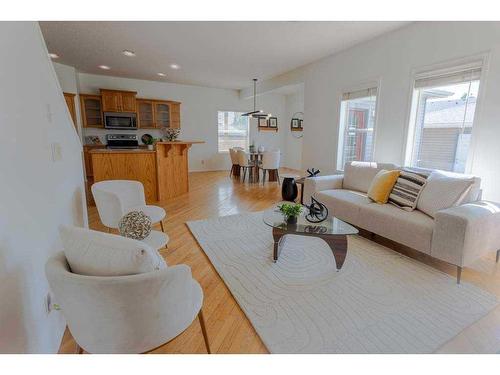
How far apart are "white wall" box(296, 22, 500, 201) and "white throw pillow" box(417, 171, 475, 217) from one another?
20.6 inches

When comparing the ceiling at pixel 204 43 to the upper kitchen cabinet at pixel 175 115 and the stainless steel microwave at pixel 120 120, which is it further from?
the upper kitchen cabinet at pixel 175 115

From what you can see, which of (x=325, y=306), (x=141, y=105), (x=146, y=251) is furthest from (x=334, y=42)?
(x=141, y=105)

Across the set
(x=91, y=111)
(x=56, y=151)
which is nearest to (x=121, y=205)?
(x=56, y=151)

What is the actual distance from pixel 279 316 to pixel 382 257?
1409 millimetres

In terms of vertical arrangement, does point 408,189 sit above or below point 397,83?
below

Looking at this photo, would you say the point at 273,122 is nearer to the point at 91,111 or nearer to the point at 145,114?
the point at 145,114

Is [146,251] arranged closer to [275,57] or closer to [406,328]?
[406,328]

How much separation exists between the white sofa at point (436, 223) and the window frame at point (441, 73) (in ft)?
1.42

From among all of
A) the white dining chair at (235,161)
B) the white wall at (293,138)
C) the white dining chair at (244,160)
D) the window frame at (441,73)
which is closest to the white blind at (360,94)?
the window frame at (441,73)

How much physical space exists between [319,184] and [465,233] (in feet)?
6.06

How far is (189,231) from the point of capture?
3.31 metres

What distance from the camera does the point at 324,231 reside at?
2.27 meters

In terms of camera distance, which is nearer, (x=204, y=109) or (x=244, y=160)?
(x=244, y=160)

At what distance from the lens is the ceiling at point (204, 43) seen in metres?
3.42
